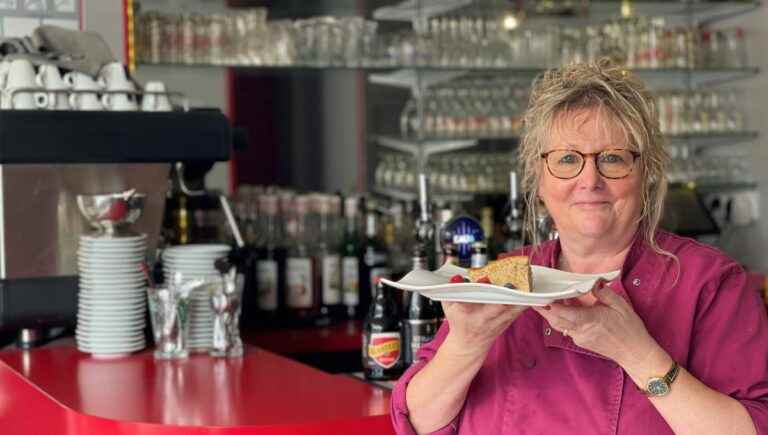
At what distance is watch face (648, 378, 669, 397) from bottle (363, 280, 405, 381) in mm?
1102

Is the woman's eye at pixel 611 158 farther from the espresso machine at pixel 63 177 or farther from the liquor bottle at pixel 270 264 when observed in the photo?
the liquor bottle at pixel 270 264

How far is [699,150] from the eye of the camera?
668cm

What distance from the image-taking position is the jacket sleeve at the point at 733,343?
6.40ft

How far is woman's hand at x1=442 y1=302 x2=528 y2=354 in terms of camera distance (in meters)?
1.93

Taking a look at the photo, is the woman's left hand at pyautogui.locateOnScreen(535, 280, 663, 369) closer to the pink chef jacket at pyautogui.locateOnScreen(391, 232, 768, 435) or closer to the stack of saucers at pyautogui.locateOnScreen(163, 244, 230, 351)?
the pink chef jacket at pyautogui.locateOnScreen(391, 232, 768, 435)

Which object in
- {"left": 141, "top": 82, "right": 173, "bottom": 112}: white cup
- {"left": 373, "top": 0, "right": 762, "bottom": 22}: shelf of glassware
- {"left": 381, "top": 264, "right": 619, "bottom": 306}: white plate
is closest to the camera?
{"left": 381, "top": 264, "right": 619, "bottom": 306}: white plate

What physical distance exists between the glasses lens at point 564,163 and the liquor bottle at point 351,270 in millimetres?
2584

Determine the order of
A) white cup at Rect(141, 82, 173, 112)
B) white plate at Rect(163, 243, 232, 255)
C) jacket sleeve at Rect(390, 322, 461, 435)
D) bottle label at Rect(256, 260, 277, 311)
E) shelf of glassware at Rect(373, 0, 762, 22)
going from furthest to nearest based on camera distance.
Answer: shelf of glassware at Rect(373, 0, 762, 22), bottle label at Rect(256, 260, 277, 311), white cup at Rect(141, 82, 173, 112), white plate at Rect(163, 243, 232, 255), jacket sleeve at Rect(390, 322, 461, 435)

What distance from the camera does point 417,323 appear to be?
293cm

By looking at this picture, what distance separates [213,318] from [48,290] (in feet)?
1.90

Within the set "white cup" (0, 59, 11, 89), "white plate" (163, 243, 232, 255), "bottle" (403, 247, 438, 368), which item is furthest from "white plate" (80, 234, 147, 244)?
"bottle" (403, 247, 438, 368)

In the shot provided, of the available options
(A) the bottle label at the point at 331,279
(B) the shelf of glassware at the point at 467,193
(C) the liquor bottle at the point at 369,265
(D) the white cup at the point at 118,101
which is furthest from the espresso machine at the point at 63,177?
(B) the shelf of glassware at the point at 467,193

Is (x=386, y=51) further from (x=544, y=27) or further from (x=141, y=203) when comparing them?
(x=141, y=203)

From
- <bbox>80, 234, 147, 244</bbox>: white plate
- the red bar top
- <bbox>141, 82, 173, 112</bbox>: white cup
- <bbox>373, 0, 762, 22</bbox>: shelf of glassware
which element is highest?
<bbox>373, 0, 762, 22</bbox>: shelf of glassware
